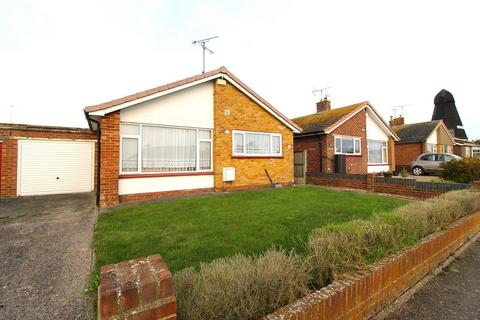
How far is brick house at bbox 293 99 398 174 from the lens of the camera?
14406 millimetres

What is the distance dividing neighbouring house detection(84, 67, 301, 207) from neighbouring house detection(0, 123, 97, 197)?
2.24m

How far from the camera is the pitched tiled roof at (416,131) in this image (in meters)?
22.7

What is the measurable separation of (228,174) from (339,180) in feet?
18.7

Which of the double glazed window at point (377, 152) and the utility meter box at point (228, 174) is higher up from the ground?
the double glazed window at point (377, 152)

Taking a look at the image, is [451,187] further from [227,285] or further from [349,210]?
[227,285]

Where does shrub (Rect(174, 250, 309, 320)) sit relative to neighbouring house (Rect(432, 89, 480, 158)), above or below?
below

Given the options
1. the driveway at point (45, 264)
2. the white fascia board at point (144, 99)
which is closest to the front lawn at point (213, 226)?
the driveway at point (45, 264)

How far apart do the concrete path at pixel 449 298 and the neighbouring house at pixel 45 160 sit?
12836 millimetres

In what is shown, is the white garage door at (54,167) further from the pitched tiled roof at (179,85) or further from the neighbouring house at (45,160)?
the pitched tiled roof at (179,85)

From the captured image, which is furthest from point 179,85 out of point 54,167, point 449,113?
point 449,113

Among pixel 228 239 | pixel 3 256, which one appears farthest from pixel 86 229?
pixel 228 239

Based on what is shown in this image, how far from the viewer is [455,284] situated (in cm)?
341

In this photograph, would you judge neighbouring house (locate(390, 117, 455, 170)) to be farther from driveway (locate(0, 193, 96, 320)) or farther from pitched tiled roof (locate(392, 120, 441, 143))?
driveway (locate(0, 193, 96, 320))

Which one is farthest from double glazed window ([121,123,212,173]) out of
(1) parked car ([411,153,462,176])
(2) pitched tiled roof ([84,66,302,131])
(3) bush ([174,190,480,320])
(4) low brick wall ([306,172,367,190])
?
(1) parked car ([411,153,462,176])
